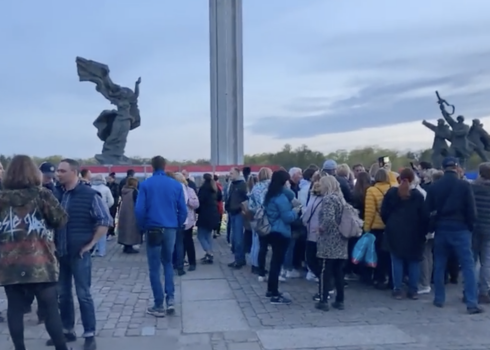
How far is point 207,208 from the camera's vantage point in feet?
40.6

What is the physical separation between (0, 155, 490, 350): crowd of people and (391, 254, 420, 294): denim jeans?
2cm

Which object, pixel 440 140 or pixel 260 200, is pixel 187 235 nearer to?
pixel 260 200

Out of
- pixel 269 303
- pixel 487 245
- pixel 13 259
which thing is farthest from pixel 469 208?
pixel 13 259

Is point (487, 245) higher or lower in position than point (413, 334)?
higher

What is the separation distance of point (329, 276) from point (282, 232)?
33.6 inches

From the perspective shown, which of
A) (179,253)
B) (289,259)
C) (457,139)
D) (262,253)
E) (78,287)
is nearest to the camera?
(78,287)

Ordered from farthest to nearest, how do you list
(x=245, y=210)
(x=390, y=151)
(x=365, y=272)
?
(x=390, y=151) → (x=245, y=210) → (x=365, y=272)

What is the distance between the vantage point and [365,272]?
10.1 metres

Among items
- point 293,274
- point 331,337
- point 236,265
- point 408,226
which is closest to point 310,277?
point 293,274

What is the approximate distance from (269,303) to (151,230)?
208 cm

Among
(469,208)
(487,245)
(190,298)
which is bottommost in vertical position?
(190,298)

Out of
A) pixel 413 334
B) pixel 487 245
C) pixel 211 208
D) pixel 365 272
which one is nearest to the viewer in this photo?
pixel 413 334

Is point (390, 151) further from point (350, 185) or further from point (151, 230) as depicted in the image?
point (151, 230)

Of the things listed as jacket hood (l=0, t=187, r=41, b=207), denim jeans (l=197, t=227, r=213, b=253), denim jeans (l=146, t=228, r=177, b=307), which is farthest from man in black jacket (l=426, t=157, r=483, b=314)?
denim jeans (l=197, t=227, r=213, b=253)
